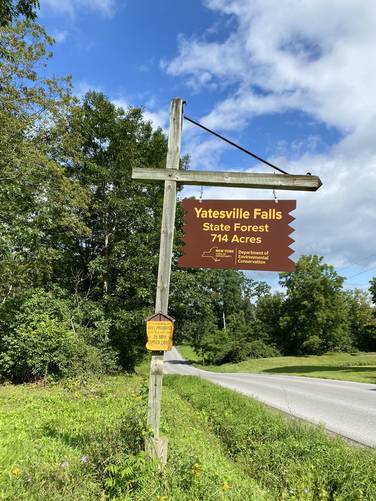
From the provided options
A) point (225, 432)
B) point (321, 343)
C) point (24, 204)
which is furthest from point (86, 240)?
point (321, 343)

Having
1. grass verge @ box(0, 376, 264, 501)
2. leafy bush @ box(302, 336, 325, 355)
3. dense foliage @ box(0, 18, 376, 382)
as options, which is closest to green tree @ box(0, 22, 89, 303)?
dense foliage @ box(0, 18, 376, 382)

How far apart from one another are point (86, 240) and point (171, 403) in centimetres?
1177

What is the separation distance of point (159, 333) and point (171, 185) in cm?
188

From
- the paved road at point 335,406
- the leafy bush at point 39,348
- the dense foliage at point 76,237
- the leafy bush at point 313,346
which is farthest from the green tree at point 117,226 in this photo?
the leafy bush at point 313,346

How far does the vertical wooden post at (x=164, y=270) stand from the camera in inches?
187

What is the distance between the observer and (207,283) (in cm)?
1972

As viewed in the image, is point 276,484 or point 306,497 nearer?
point 306,497

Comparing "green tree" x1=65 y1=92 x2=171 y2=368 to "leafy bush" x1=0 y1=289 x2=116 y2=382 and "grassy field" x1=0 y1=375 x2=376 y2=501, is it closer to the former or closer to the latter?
"leafy bush" x1=0 y1=289 x2=116 y2=382

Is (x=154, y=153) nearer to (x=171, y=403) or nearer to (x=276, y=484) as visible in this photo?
(x=171, y=403)

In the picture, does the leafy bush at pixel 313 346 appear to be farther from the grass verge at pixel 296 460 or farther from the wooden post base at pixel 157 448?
the wooden post base at pixel 157 448

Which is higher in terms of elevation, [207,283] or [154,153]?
[154,153]

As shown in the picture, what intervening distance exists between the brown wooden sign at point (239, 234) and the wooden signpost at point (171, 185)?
10 centimetres

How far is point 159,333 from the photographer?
5023mm

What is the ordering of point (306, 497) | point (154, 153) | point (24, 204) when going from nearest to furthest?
1. point (306, 497)
2. point (24, 204)
3. point (154, 153)
